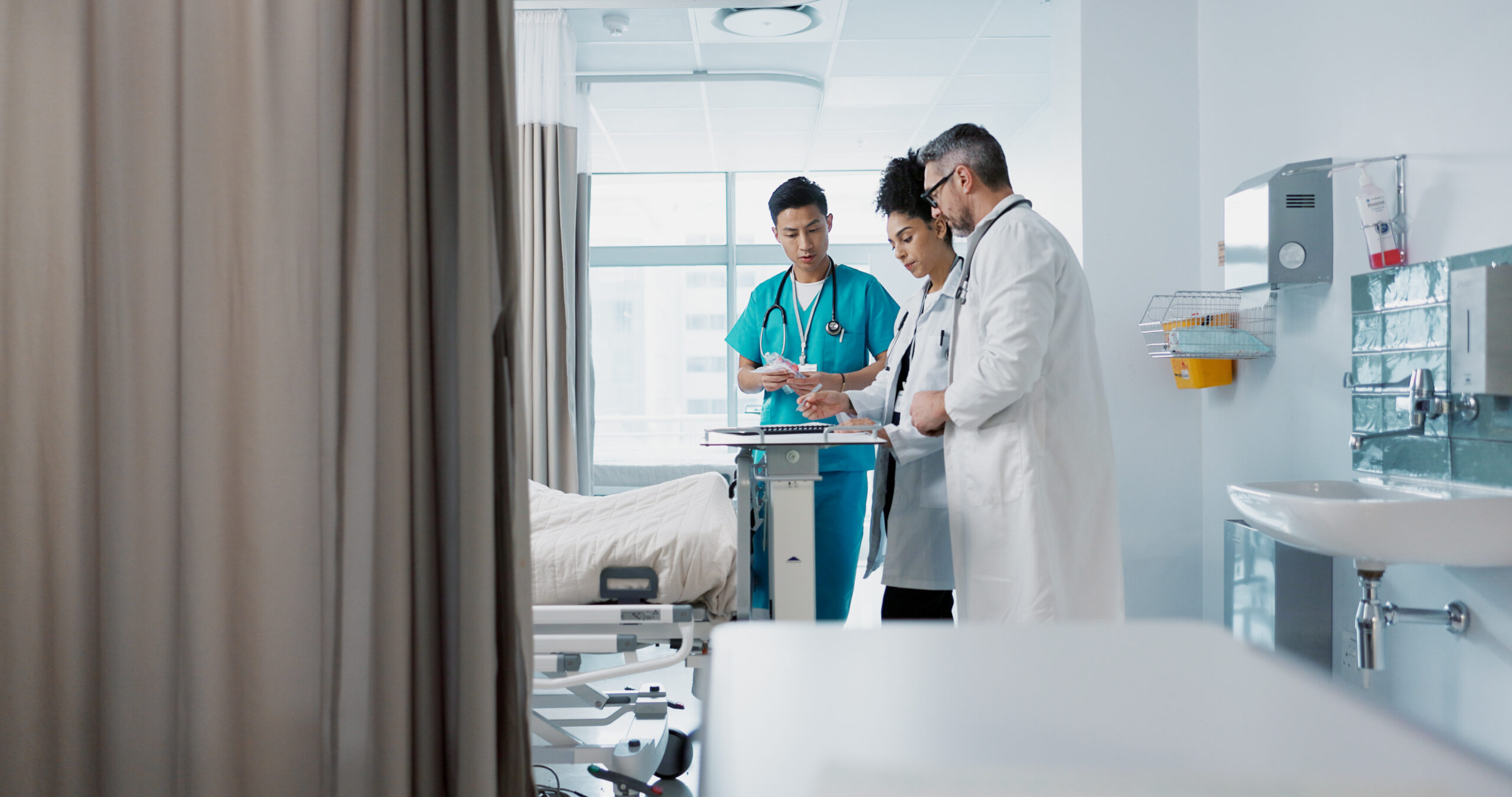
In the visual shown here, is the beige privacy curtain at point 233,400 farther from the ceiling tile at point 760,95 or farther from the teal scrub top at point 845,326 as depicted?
the ceiling tile at point 760,95

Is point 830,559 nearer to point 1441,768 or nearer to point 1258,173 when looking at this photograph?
point 1258,173

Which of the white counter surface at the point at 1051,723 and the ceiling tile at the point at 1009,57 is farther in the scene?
the ceiling tile at the point at 1009,57

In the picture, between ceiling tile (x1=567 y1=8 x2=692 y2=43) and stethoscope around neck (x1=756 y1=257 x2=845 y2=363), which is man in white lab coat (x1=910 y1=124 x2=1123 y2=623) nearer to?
stethoscope around neck (x1=756 y1=257 x2=845 y2=363)

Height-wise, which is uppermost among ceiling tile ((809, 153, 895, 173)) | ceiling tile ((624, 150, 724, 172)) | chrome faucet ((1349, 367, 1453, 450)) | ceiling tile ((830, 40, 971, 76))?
ceiling tile ((624, 150, 724, 172))

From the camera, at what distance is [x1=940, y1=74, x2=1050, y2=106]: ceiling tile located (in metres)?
4.52

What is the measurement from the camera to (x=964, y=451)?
80.2 inches

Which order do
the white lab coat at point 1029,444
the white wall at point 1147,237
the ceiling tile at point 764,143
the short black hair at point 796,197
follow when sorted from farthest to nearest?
1. the ceiling tile at point 764,143
2. the white wall at point 1147,237
3. the short black hair at point 796,197
4. the white lab coat at point 1029,444

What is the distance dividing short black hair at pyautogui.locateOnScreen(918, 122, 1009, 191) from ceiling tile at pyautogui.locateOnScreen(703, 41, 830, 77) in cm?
223

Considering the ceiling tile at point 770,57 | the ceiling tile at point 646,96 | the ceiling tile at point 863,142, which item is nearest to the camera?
the ceiling tile at point 770,57

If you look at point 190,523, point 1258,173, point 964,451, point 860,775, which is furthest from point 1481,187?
point 190,523

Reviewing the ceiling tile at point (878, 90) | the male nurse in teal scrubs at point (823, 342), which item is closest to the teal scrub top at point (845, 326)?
the male nurse in teal scrubs at point (823, 342)

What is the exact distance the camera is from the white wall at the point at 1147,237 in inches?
116

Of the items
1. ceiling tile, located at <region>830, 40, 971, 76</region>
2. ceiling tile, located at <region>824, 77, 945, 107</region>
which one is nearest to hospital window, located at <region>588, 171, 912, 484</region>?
ceiling tile, located at <region>824, 77, 945, 107</region>

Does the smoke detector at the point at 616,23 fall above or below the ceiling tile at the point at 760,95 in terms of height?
below
